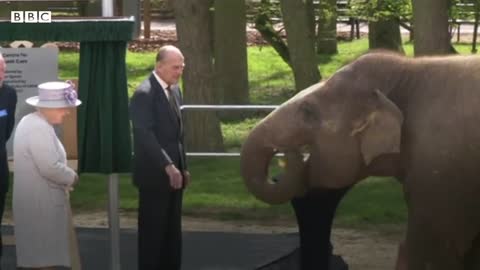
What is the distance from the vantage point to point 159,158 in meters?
10.4

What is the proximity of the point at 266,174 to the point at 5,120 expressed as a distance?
2.25m

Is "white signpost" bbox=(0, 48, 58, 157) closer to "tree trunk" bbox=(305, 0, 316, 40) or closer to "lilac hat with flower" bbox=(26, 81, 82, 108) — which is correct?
"lilac hat with flower" bbox=(26, 81, 82, 108)

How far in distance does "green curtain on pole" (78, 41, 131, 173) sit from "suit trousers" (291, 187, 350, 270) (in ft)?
5.09

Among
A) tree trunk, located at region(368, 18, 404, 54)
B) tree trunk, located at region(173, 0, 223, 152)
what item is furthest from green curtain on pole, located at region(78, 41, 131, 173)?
tree trunk, located at region(368, 18, 404, 54)

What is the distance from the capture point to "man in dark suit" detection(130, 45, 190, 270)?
34.3 ft

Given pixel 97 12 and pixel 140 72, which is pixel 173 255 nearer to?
pixel 97 12

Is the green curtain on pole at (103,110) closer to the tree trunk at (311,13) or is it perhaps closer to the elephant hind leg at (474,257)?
the elephant hind leg at (474,257)


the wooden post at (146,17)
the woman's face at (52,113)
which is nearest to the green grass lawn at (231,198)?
the woman's face at (52,113)

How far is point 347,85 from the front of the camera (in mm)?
9258

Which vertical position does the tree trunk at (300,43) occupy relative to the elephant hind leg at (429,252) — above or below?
above

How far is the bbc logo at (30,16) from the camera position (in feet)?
36.3

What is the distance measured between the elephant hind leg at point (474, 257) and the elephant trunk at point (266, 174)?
4.11 ft

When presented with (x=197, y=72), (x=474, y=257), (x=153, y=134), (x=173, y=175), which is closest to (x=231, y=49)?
(x=197, y=72)

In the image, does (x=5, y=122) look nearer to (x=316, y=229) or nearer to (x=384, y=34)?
(x=316, y=229)
